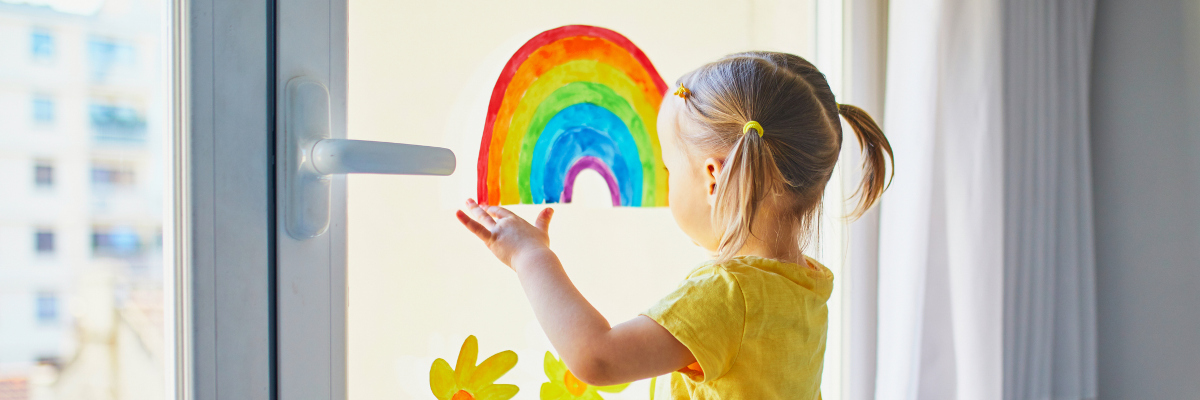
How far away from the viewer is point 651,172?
91cm

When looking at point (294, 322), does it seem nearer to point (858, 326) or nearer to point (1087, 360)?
point (858, 326)

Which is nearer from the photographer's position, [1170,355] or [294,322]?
[294,322]

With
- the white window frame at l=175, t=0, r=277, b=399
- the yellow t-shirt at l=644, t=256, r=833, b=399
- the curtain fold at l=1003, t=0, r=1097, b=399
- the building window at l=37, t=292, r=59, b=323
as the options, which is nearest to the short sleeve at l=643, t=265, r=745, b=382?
the yellow t-shirt at l=644, t=256, r=833, b=399

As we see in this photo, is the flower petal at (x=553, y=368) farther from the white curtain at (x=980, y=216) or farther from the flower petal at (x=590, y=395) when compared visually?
the white curtain at (x=980, y=216)

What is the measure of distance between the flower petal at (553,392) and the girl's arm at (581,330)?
7.0 inches

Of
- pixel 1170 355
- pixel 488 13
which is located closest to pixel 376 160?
pixel 488 13

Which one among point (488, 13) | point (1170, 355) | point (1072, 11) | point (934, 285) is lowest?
point (1170, 355)

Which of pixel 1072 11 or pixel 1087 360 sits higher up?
pixel 1072 11

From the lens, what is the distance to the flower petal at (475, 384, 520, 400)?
665 millimetres

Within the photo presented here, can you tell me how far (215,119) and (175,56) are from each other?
49 millimetres

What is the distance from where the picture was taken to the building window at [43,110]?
0.38m

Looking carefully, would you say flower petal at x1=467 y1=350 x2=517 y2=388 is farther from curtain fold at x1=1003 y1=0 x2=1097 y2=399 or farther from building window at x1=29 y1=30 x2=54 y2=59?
curtain fold at x1=1003 y1=0 x2=1097 y2=399

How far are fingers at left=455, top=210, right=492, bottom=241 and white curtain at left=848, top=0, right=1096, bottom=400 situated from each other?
841 millimetres

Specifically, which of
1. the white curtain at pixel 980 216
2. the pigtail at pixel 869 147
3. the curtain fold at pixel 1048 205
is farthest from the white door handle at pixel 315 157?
the curtain fold at pixel 1048 205
